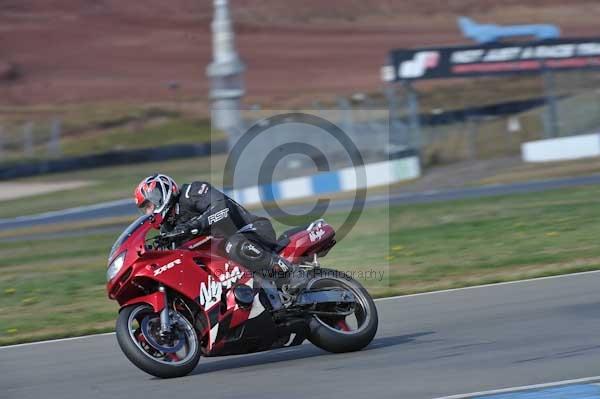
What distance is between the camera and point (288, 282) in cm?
729

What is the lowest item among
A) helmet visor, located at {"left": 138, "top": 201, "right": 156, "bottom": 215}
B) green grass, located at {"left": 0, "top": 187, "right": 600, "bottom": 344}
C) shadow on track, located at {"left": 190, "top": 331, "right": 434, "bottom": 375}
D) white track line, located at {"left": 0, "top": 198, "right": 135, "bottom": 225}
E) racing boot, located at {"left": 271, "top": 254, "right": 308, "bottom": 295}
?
white track line, located at {"left": 0, "top": 198, "right": 135, "bottom": 225}

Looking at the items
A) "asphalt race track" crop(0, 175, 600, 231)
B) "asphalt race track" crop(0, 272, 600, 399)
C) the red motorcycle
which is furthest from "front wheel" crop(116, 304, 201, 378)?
"asphalt race track" crop(0, 175, 600, 231)

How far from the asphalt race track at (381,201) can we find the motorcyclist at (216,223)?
12.7 metres

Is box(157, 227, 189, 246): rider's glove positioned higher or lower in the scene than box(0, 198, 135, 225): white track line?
higher

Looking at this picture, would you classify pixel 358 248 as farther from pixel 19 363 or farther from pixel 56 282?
pixel 19 363

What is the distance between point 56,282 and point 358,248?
169 inches

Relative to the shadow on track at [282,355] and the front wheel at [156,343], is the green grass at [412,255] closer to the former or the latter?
the shadow on track at [282,355]

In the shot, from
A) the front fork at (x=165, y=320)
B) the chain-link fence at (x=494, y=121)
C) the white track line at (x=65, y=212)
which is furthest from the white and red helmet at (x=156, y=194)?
the chain-link fence at (x=494, y=121)

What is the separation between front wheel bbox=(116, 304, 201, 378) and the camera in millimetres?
6562

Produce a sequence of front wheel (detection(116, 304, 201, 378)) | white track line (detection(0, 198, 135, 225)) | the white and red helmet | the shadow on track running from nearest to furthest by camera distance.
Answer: front wheel (detection(116, 304, 201, 378)) → the white and red helmet → the shadow on track → white track line (detection(0, 198, 135, 225))

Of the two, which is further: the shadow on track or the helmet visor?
the shadow on track

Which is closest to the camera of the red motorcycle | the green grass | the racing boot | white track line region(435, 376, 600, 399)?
white track line region(435, 376, 600, 399)

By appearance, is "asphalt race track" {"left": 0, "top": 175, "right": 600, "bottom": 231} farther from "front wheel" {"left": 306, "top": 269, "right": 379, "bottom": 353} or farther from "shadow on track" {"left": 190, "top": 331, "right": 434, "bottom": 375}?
"front wheel" {"left": 306, "top": 269, "right": 379, "bottom": 353}

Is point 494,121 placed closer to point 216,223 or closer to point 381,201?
point 381,201
